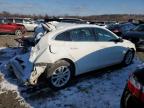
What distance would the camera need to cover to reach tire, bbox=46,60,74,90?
7.02m

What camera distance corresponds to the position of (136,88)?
433cm

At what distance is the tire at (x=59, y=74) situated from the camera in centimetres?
702

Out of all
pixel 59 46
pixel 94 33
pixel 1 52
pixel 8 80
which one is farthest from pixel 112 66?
pixel 1 52

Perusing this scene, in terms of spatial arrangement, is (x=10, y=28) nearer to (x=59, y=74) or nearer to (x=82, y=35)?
(x=82, y=35)

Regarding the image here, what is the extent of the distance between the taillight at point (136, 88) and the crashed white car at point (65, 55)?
2823mm

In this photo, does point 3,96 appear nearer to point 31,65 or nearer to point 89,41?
point 31,65

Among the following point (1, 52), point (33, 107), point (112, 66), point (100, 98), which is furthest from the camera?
point (1, 52)

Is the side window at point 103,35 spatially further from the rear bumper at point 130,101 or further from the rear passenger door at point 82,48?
the rear bumper at point 130,101

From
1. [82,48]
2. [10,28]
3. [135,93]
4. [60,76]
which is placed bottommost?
[10,28]

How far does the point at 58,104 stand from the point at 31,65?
1.37m

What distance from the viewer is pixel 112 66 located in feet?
30.7

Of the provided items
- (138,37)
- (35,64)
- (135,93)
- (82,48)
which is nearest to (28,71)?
(35,64)

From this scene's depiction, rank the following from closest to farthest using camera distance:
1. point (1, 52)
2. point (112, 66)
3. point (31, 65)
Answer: point (31, 65) → point (112, 66) → point (1, 52)

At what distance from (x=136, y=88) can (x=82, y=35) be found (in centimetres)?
382
